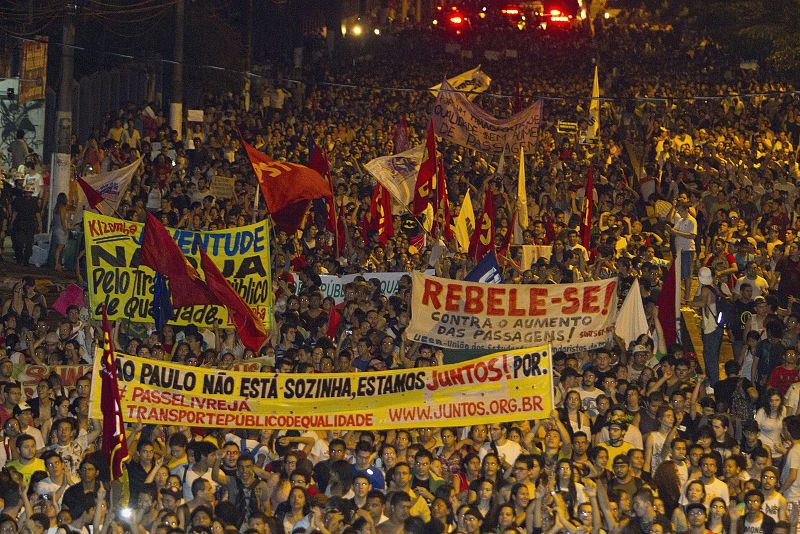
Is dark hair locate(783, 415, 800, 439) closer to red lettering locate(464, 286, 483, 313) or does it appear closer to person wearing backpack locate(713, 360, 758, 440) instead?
person wearing backpack locate(713, 360, 758, 440)

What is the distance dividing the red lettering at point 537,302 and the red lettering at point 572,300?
0.17 metres

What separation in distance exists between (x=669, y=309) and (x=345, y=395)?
13.5 ft

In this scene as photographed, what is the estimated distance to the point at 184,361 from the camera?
1424 centimetres

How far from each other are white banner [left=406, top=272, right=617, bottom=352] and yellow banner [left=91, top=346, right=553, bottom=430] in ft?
8.37

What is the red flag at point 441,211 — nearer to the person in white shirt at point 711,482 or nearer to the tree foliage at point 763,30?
the person in white shirt at point 711,482

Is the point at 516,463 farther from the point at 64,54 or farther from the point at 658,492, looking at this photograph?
the point at 64,54

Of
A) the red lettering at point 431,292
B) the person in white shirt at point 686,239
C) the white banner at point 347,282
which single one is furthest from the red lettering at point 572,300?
the person in white shirt at point 686,239

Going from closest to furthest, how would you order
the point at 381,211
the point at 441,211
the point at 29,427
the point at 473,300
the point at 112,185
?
the point at 29,427
the point at 473,300
the point at 112,185
the point at 441,211
the point at 381,211

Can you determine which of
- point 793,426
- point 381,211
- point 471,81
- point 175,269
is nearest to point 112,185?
point 381,211

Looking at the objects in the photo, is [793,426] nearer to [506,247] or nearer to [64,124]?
[506,247]

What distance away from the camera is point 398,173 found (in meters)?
19.9

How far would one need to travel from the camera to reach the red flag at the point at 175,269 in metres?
14.9

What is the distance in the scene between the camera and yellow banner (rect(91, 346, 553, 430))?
41.0 feet

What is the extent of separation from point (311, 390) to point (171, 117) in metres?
15.2
